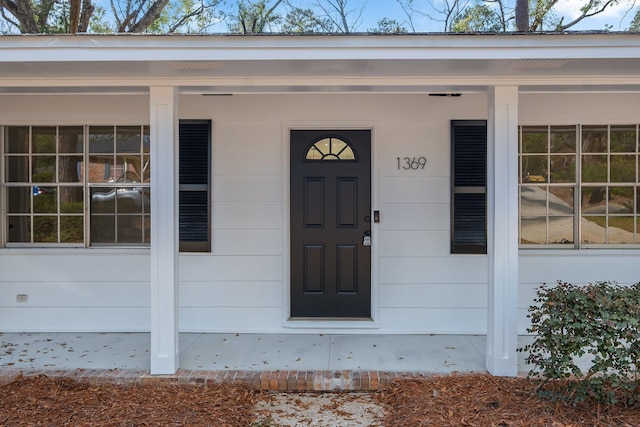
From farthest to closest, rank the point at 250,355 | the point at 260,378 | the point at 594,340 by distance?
the point at 250,355 < the point at 260,378 < the point at 594,340

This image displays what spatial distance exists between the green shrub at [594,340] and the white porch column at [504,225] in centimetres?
48

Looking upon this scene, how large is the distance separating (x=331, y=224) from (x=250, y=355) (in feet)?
5.17

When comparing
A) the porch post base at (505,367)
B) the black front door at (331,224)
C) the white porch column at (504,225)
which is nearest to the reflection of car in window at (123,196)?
the black front door at (331,224)

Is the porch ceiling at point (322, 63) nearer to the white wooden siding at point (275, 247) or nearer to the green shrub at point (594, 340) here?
the white wooden siding at point (275, 247)

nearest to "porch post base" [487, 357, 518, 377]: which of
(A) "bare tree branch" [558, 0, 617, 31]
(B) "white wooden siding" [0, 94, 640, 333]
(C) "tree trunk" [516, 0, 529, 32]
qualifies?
(B) "white wooden siding" [0, 94, 640, 333]

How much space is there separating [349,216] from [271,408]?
223 centimetres

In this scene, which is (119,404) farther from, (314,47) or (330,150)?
(330,150)

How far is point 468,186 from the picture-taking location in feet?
16.8

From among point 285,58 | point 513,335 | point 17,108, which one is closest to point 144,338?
point 17,108

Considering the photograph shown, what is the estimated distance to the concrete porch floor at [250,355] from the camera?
13.3 ft

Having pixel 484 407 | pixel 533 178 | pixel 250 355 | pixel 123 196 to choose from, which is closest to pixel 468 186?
pixel 533 178

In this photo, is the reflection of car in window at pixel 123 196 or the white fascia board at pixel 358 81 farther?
the reflection of car in window at pixel 123 196

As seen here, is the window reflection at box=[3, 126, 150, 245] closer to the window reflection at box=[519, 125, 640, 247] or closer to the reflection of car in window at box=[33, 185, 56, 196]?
the reflection of car in window at box=[33, 185, 56, 196]

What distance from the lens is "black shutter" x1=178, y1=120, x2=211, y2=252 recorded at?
16.9 feet
